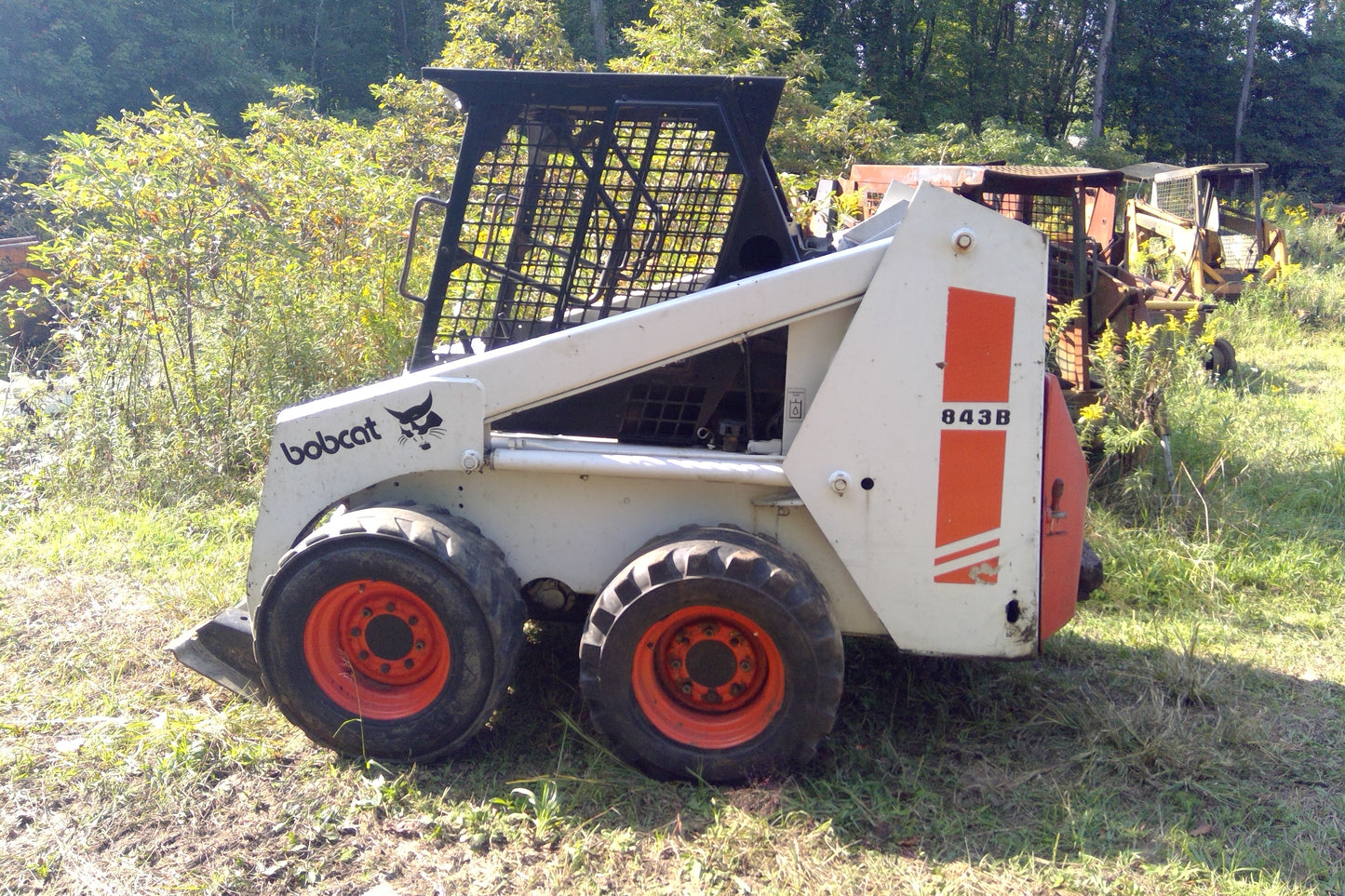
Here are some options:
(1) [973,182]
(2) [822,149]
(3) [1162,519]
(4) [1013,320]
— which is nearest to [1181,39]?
(2) [822,149]

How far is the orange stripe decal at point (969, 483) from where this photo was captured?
131 inches

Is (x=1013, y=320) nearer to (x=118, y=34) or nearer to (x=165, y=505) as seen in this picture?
(x=165, y=505)

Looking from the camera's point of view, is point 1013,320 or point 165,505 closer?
point 1013,320

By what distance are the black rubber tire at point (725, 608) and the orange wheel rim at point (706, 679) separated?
26 millimetres

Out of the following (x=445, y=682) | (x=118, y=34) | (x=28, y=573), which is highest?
(x=118, y=34)

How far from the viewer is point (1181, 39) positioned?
3078cm

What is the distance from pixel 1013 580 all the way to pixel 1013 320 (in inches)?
34.6

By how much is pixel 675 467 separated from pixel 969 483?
996mm

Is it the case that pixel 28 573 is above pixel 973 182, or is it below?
below

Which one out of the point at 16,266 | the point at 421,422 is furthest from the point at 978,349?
the point at 16,266

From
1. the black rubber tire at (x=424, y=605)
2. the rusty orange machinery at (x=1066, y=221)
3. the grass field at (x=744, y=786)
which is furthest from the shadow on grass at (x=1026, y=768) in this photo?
the rusty orange machinery at (x=1066, y=221)

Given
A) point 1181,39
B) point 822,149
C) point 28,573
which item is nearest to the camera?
point 28,573

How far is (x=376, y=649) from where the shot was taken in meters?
3.54

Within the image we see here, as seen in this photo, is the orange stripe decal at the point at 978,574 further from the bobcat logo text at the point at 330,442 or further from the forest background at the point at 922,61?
the forest background at the point at 922,61
